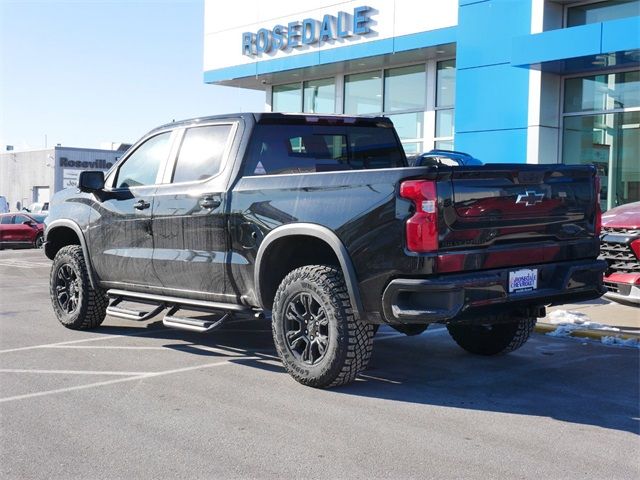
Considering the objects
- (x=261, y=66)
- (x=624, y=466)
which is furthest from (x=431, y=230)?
(x=261, y=66)

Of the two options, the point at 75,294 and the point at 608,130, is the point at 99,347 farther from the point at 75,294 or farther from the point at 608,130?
the point at 608,130

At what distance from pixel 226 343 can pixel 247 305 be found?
1.43 m

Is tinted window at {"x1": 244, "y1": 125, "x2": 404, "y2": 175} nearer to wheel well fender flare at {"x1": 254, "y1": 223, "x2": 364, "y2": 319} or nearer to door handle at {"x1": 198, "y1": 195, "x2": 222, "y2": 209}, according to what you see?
door handle at {"x1": 198, "y1": 195, "x2": 222, "y2": 209}

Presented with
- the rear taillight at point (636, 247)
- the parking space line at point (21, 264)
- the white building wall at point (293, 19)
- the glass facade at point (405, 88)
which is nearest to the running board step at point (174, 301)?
the rear taillight at point (636, 247)

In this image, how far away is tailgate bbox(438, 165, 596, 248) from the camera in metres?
5.26

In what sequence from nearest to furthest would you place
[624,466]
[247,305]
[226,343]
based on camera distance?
[624,466] → [247,305] → [226,343]

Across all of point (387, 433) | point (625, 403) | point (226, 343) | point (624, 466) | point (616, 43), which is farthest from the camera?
point (616, 43)

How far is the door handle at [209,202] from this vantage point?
21.4 feet

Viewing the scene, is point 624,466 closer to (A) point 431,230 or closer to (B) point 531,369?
(A) point 431,230

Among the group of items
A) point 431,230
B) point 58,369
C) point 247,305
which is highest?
point 431,230

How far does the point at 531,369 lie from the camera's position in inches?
261

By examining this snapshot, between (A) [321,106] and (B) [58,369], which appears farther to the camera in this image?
(A) [321,106]

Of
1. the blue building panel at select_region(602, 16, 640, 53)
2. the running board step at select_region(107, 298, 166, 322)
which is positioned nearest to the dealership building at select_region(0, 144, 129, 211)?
the blue building panel at select_region(602, 16, 640, 53)

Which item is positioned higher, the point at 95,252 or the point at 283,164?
the point at 283,164
